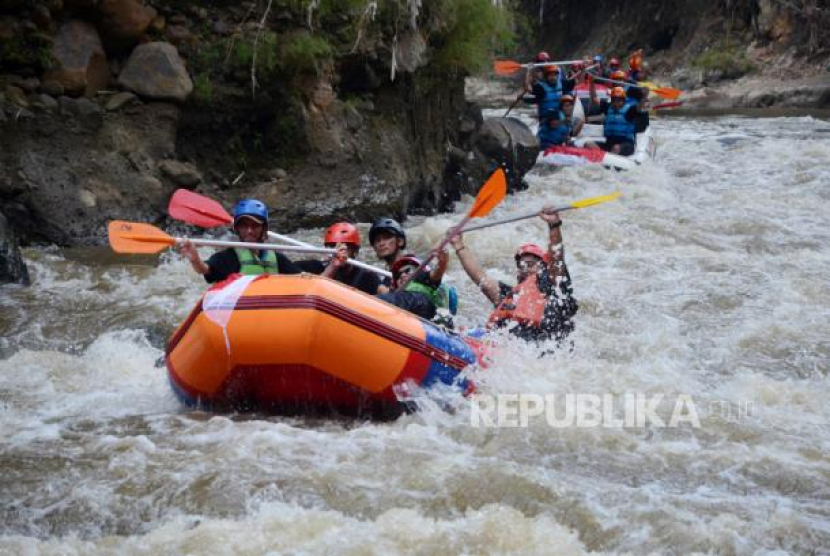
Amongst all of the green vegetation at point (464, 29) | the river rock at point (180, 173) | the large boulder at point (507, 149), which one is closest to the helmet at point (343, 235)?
the river rock at point (180, 173)

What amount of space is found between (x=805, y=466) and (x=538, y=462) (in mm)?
1095

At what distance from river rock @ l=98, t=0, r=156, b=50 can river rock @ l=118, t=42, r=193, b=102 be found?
0.11 metres

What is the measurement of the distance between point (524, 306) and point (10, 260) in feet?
11.3

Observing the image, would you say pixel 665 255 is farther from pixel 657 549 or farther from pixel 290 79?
pixel 657 549

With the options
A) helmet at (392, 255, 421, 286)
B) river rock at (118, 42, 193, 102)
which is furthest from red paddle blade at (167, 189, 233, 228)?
river rock at (118, 42, 193, 102)

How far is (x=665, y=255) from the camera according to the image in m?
8.98

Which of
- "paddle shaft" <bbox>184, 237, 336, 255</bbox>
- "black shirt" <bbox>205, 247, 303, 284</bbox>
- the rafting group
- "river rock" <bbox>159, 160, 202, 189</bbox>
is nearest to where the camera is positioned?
"paddle shaft" <bbox>184, 237, 336, 255</bbox>

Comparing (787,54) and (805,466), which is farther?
(787,54)

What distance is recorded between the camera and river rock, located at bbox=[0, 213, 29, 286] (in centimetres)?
688

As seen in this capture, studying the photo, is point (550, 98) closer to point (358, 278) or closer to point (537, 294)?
point (537, 294)

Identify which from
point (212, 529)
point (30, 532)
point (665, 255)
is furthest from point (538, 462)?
point (665, 255)

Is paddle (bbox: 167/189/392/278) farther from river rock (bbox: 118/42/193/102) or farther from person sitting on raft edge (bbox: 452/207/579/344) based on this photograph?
river rock (bbox: 118/42/193/102)

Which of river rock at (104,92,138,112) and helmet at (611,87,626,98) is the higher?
river rock at (104,92,138,112)

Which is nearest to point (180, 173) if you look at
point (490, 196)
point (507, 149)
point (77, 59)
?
point (77, 59)
